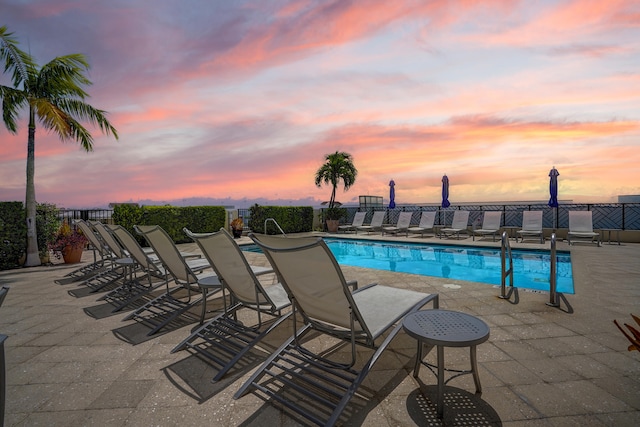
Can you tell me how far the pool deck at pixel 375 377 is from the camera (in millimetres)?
1995

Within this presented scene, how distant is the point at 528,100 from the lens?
753cm

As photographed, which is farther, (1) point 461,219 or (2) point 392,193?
(2) point 392,193

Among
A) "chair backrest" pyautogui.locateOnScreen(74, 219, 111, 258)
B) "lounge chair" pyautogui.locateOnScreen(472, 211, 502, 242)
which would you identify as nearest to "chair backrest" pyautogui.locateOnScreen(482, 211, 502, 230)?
"lounge chair" pyautogui.locateOnScreen(472, 211, 502, 242)

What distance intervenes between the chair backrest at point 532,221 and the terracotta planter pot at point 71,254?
14622 millimetres

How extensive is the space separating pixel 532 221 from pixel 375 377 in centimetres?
1179

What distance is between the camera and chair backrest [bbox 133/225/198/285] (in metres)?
3.54

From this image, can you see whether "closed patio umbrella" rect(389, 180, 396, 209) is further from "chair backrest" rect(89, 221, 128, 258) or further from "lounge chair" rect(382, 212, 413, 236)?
"chair backrest" rect(89, 221, 128, 258)

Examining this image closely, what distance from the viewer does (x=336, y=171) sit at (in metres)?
19.4

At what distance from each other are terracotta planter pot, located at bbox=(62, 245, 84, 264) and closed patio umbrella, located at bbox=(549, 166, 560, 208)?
16.1 m

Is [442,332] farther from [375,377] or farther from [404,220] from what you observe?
[404,220]

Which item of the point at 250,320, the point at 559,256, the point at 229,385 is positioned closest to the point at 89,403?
the point at 229,385

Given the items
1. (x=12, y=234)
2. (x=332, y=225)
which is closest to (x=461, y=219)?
(x=332, y=225)

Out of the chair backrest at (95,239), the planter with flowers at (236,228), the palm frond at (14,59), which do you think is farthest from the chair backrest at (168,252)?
the planter with flowers at (236,228)

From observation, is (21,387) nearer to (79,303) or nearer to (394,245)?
(79,303)
